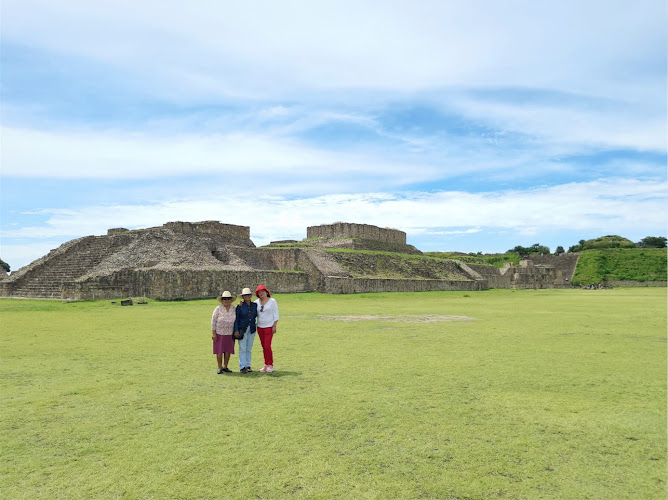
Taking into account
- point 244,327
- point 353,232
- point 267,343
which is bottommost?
point 267,343

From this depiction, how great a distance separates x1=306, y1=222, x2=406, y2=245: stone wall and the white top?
31.6 meters

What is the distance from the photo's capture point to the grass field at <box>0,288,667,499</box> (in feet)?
11.9

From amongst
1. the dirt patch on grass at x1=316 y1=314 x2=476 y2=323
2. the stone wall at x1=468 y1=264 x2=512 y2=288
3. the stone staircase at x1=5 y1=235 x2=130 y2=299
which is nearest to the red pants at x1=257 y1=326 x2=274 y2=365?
the dirt patch on grass at x1=316 y1=314 x2=476 y2=323

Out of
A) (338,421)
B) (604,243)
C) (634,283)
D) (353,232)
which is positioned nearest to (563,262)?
(634,283)

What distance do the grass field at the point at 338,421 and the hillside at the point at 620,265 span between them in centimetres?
5608

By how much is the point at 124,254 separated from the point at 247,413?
2350 cm

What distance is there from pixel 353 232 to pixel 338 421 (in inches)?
1359

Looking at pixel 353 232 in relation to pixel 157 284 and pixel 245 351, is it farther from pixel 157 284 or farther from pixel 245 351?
pixel 245 351

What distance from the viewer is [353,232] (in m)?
39.2

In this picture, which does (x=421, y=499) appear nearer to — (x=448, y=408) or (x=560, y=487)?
(x=560, y=487)

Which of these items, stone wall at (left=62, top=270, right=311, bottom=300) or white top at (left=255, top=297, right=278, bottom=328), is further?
stone wall at (left=62, top=270, right=311, bottom=300)

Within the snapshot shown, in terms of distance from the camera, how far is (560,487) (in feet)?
11.7

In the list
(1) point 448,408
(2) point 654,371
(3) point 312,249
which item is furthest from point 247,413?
(3) point 312,249

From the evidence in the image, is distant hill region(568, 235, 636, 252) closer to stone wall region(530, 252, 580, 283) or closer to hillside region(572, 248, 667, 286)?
hillside region(572, 248, 667, 286)
